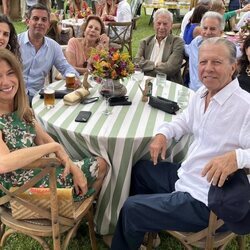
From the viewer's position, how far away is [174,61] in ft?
12.2

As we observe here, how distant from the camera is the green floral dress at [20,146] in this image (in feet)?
6.00

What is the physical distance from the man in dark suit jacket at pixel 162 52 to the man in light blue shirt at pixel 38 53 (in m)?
0.85

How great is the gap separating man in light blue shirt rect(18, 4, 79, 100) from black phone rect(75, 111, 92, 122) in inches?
43.1

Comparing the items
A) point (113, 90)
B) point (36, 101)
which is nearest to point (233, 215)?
point (113, 90)

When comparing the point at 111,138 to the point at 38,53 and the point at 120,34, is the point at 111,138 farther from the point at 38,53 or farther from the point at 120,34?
the point at 120,34

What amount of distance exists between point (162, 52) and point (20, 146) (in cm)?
240

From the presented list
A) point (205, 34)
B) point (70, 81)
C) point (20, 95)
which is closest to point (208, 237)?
point (20, 95)

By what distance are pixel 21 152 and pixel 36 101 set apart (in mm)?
1044

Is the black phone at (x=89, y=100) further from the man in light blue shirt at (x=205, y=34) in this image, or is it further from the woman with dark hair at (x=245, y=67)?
the man in light blue shirt at (x=205, y=34)

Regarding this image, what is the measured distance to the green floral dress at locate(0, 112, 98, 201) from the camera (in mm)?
1830

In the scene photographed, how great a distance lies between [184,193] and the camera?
1.83 m

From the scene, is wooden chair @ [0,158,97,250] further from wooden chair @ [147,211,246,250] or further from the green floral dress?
wooden chair @ [147,211,246,250]

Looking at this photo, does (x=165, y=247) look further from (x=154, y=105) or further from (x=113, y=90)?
(x=113, y=90)

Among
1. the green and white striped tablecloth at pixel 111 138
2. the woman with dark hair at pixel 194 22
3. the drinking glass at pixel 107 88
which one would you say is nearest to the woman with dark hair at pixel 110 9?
the woman with dark hair at pixel 194 22
